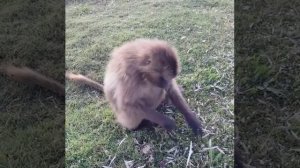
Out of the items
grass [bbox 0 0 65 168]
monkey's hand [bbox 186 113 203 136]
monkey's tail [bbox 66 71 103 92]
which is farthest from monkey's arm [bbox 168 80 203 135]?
grass [bbox 0 0 65 168]

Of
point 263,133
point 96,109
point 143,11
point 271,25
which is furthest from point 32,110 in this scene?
point 271,25

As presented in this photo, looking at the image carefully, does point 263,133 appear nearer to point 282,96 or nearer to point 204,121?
point 282,96

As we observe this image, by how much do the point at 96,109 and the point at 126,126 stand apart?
10 centimetres

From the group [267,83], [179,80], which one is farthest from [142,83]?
[267,83]

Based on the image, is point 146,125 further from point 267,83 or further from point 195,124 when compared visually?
point 267,83

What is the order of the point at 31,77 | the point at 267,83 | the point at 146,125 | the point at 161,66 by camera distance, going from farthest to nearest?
the point at 31,77 → the point at 267,83 → the point at 146,125 → the point at 161,66

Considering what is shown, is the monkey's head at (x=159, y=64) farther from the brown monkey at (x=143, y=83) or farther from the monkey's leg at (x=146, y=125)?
the monkey's leg at (x=146, y=125)

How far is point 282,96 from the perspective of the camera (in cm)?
194

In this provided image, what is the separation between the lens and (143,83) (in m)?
1.45

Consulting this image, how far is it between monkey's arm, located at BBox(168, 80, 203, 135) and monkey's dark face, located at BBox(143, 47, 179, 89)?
0.16 feet

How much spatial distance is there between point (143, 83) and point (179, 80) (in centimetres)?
11

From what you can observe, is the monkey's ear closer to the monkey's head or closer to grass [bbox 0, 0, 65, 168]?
A: the monkey's head

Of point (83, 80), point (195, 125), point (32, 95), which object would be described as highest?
point (83, 80)

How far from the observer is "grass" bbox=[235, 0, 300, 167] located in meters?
1.76
